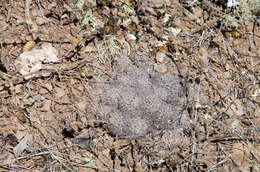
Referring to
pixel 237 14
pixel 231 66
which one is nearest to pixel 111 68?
pixel 231 66

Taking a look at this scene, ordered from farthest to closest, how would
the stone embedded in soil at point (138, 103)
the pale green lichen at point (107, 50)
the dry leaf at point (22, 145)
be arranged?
the pale green lichen at point (107, 50)
the stone embedded in soil at point (138, 103)
the dry leaf at point (22, 145)

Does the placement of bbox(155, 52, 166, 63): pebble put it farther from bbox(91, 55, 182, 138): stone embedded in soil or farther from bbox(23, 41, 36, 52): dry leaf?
bbox(23, 41, 36, 52): dry leaf

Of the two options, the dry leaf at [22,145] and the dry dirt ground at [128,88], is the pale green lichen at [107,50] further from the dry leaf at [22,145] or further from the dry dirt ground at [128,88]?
the dry leaf at [22,145]

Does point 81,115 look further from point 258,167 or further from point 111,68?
point 258,167

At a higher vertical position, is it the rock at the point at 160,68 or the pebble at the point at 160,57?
the pebble at the point at 160,57

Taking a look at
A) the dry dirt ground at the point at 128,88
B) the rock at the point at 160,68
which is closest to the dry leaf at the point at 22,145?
the dry dirt ground at the point at 128,88

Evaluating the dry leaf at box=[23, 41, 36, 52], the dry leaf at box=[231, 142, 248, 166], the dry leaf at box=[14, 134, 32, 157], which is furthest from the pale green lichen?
the dry leaf at box=[231, 142, 248, 166]

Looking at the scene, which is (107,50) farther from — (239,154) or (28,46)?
(239,154)

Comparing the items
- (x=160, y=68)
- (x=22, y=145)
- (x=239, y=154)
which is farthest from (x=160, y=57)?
(x=22, y=145)

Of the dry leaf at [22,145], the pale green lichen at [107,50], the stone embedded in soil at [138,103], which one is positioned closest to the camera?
the dry leaf at [22,145]
